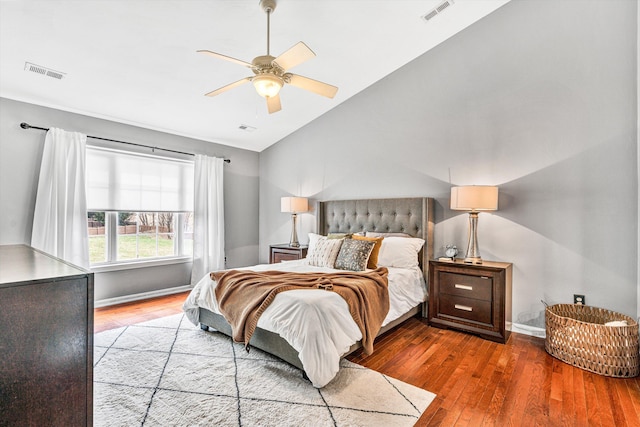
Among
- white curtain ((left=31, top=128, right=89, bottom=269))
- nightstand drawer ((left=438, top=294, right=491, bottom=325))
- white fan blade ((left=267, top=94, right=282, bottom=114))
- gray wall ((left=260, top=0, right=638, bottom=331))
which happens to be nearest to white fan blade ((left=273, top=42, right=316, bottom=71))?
white fan blade ((left=267, top=94, right=282, bottom=114))

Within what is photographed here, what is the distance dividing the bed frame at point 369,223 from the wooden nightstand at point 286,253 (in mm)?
449

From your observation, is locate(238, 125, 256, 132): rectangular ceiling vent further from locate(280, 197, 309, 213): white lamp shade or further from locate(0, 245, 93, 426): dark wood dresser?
locate(0, 245, 93, 426): dark wood dresser

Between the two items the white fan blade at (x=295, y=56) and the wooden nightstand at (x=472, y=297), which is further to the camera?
the wooden nightstand at (x=472, y=297)

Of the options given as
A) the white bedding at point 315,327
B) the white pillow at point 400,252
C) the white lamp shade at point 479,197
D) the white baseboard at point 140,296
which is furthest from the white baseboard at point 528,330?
the white baseboard at point 140,296

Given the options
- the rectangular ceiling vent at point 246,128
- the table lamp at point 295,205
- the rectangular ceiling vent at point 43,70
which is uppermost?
the rectangular ceiling vent at point 43,70

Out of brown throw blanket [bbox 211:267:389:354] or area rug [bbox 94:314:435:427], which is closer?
area rug [bbox 94:314:435:427]

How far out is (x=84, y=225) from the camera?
3.96m

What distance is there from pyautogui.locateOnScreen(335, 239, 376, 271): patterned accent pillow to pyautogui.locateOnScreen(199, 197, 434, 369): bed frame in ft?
2.25

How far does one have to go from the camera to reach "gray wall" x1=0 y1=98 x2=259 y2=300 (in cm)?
352

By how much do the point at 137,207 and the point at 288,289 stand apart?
3187 mm

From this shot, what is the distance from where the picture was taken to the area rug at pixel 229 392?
1923 millimetres

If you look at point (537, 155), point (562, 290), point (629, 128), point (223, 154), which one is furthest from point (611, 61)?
point (223, 154)

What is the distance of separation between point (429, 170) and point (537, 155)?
1.12 metres

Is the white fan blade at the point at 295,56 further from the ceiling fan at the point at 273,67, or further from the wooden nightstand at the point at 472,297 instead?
the wooden nightstand at the point at 472,297
